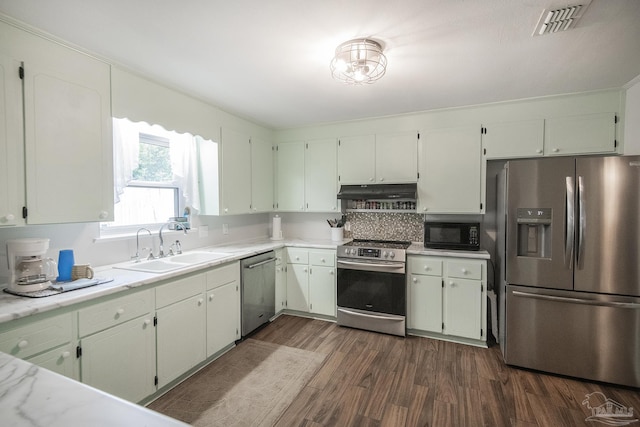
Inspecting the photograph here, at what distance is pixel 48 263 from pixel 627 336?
13.5 feet

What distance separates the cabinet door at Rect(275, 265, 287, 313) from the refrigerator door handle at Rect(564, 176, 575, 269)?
285 centimetres

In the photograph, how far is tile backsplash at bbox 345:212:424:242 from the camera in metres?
3.73

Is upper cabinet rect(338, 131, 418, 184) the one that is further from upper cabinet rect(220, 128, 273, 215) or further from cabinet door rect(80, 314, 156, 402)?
cabinet door rect(80, 314, 156, 402)

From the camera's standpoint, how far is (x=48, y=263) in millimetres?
1805

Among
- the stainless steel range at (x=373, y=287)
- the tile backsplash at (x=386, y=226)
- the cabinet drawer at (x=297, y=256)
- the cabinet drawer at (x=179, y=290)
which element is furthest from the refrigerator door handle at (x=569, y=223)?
the cabinet drawer at (x=179, y=290)

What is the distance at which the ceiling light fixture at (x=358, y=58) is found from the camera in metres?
1.92

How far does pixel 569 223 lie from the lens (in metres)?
2.41

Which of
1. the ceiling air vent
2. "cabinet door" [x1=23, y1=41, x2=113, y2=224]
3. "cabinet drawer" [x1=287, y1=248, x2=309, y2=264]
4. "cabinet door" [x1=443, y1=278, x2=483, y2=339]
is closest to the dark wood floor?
"cabinet door" [x1=443, y1=278, x2=483, y2=339]

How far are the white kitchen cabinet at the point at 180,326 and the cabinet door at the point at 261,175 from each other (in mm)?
1535

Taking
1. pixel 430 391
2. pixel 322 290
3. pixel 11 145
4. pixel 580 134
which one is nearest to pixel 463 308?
pixel 430 391

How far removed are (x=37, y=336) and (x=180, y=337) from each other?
3.15 ft

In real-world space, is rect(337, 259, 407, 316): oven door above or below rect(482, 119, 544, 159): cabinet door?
below

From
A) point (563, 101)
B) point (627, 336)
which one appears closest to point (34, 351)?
point (627, 336)

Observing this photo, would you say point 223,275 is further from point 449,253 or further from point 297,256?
point 449,253
